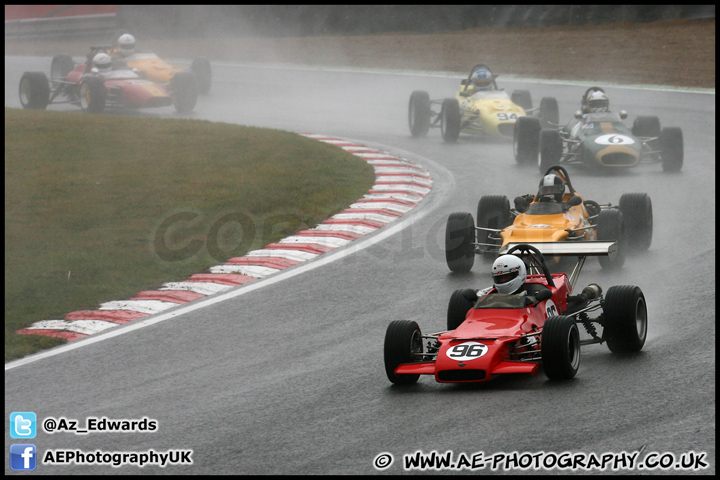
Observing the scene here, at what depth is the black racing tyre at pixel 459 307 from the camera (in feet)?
27.0

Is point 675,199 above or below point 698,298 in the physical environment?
above

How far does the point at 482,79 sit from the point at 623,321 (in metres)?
12.9

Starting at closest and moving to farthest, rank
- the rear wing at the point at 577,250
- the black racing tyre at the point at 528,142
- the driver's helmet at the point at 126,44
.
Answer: the rear wing at the point at 577,250 < the black racing tyre at the point at 528,142 < the driver's helmet at the point at 126,44

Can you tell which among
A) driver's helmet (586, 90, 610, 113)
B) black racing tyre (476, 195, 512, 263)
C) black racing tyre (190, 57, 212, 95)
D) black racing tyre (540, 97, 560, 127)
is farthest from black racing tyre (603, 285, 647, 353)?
black racing tyre (190, 57, 212, 95)

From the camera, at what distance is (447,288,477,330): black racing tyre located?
8234 mm

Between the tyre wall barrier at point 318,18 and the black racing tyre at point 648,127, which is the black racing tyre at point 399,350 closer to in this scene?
the black racing tyre at point 648,127

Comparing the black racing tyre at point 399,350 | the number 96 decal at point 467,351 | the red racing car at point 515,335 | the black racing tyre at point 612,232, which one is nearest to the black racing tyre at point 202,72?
the black racing tyre at point 612,232

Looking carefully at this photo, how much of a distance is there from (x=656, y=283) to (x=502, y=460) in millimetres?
4899

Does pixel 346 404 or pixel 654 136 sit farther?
pixel 654 136

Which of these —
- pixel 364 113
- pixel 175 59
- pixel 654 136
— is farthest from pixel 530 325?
pixel 175 59

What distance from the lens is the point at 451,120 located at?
19.1m

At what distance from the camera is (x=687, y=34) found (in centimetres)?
2988

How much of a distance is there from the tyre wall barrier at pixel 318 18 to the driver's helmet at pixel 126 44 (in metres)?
13.5

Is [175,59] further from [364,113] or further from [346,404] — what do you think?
[346,404]
